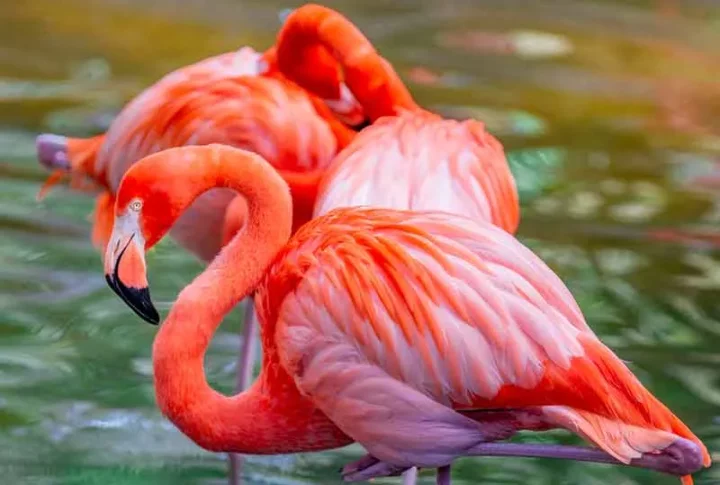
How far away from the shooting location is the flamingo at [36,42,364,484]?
3.87 metres

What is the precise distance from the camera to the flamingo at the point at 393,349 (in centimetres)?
274

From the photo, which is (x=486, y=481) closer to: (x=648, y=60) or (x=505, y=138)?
(x=505, y=138)

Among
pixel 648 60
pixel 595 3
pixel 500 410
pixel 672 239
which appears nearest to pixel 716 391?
pixel 672 239

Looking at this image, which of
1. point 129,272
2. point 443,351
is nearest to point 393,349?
point 443,351

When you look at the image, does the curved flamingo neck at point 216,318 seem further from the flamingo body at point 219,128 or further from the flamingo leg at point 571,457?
the flamingo body at point 219,128

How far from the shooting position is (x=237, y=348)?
4.70 meters

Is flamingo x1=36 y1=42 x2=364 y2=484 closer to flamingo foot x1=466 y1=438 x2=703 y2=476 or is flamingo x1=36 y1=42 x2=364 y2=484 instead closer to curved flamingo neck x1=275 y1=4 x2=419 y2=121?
curved flamingo neck x1=275 y1=4 x2=419 y2=121

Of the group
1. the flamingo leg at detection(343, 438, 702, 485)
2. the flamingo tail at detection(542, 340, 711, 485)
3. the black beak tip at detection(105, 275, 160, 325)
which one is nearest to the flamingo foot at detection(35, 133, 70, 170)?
the black beak tip at detection(105, 275, 160, 325)

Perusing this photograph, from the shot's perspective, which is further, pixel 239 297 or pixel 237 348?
pixel 237 348

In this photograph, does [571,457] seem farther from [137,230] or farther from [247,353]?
[247,353]

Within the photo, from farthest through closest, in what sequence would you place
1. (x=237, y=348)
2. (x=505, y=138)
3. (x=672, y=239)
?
(x=505, y=138) → (x=672, y=239) → (x=237, y=348)

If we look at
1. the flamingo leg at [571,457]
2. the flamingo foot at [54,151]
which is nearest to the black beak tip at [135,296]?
the flamingo leg at [571,457]

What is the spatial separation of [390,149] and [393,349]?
0.95 m

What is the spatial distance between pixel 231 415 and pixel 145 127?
4.46ft
